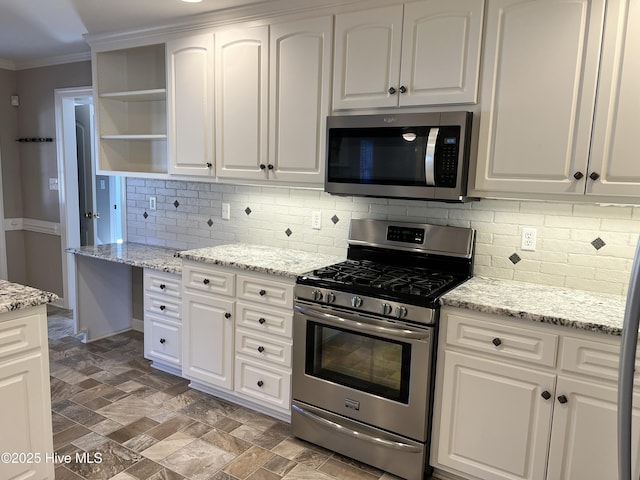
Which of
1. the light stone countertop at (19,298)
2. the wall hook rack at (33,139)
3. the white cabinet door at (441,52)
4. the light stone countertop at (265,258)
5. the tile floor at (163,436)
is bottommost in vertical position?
the tile floor at (163,436)

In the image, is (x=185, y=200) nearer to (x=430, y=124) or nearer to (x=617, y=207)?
(x=430, y=124)

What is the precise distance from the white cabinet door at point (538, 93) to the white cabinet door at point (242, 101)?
51.4 inches

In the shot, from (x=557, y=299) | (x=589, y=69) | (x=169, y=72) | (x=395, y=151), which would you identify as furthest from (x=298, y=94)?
(x=557, y=299)

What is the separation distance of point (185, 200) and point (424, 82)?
2.19 m

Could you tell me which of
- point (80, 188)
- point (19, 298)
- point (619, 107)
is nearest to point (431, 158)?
point (619, 107)

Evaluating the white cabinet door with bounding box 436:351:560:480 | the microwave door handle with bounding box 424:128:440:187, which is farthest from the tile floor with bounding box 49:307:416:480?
the microwave door handle with bounding box 424:128:440:187

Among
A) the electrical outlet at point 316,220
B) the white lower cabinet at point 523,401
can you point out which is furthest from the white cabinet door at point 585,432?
the electrical outlet at point 316,220

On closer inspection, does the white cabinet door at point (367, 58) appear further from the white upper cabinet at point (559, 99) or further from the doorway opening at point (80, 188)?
the doorway opening at point (80, 188)

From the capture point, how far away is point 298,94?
271cm

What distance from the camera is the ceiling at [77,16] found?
2.79 m

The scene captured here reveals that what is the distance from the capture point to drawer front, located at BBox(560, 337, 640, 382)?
179 cm

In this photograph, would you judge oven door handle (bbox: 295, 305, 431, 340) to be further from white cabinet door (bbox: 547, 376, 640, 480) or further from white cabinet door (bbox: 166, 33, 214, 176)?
white cabinet door (bbox: 166, 33, 214, 176)

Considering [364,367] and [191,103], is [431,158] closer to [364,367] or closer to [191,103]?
[364,367]

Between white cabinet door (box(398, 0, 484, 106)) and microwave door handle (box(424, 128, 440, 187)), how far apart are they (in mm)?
187
